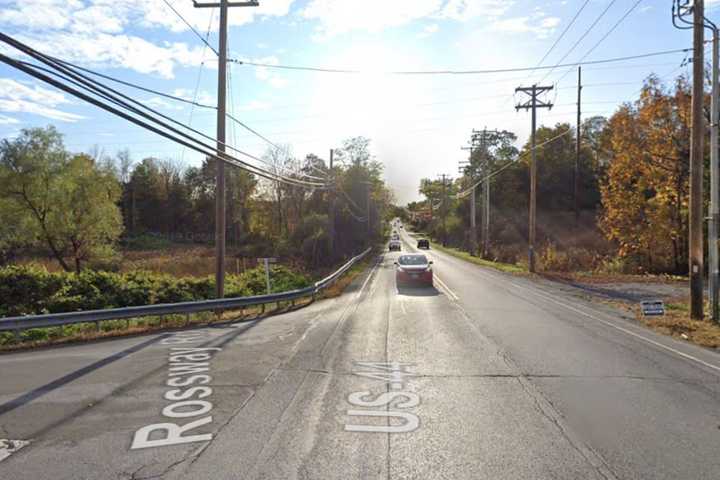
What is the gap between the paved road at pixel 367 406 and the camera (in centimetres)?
507

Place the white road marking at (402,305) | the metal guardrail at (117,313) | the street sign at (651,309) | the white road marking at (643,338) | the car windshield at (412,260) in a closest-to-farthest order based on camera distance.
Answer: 1. the white road marking at (643,338)
2. the metal guardrail at (117,313)
3. the street sign at (651,309)
4. the white road marking at (402,305)
5. the car windshield at (412,260)

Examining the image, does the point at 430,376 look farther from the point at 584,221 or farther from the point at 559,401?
the point at 584,221

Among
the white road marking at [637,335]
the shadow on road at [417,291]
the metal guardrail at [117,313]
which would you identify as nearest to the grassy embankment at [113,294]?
the metal guardrail at [117,313]

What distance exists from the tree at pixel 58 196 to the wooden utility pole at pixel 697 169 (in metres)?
37.2

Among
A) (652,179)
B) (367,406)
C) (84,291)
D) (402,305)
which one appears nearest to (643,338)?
(402,305)

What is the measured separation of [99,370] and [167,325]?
5.71m

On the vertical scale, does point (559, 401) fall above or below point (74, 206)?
below

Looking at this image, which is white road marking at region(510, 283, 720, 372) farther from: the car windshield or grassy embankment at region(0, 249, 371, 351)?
grassy embankment at region(0, 249, 371, 351)

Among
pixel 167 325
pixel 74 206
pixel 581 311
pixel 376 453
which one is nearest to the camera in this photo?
pixel 376 453

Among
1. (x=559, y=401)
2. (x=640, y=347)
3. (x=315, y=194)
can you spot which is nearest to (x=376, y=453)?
(x=559, y=401)

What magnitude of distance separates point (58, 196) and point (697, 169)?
38001mm

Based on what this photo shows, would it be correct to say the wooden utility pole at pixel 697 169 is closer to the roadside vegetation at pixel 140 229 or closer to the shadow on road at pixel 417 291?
the shadow on road at pixel 417 291

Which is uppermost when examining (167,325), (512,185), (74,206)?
(512,185)

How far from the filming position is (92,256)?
3972cm
